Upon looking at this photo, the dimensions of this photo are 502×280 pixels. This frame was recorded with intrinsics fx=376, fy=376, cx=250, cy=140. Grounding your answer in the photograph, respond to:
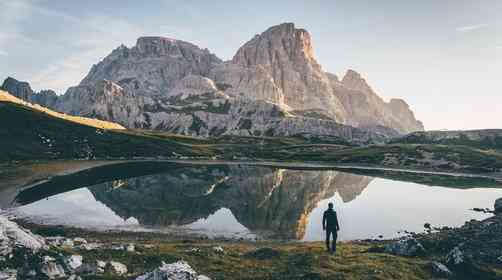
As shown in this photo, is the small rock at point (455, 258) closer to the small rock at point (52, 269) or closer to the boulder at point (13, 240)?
the small rock at point (52, 269)

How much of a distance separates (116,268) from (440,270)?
87.0 feet

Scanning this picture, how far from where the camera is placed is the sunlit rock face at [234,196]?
245 feet

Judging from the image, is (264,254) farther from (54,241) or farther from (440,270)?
(54,241)

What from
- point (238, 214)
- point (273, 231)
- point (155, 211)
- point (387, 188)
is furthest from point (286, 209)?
point (387, 188)

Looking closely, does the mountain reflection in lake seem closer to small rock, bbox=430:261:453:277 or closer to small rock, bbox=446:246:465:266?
small rock, bbox=446:246:465:266

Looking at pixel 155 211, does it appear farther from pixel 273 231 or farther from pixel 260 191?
pixel 260 191

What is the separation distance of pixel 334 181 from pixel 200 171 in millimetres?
56132

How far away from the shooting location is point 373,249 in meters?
42.1

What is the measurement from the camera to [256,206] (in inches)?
3593

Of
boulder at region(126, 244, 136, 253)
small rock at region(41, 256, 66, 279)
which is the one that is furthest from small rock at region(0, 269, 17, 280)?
boulder at region(126, 244, 136, 253)

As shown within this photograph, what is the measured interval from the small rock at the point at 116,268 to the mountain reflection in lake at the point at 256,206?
32627mm

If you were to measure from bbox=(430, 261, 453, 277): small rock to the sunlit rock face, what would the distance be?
31.0 meters

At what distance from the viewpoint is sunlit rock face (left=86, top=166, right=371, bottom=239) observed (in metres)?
74.7

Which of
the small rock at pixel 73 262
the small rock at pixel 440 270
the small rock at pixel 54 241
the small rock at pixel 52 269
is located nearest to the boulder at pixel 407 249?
the small rock at pixel 440 270
